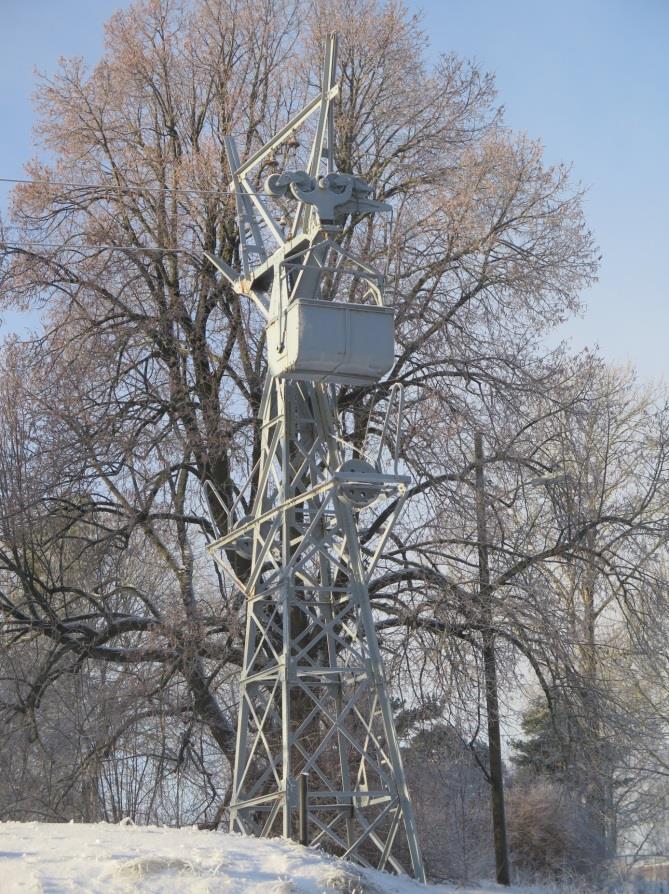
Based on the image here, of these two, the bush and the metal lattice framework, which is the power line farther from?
the bush

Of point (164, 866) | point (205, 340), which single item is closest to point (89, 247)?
point (205, 340)

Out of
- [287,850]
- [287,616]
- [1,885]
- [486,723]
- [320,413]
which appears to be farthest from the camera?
[486,723]

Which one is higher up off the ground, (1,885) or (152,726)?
(152,726)

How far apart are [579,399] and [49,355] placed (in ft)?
28.8

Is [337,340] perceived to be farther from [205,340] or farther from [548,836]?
[548,836]

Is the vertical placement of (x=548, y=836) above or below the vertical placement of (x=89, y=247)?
below

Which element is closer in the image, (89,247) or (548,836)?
(89,247)

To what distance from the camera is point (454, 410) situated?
1780cm

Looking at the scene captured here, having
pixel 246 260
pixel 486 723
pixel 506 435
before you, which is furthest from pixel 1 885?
pixel 506 435

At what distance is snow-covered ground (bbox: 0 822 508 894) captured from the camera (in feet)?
A: 27.0

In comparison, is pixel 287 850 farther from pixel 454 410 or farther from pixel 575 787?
pixel 575 787

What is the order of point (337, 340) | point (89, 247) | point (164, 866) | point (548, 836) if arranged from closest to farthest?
point (164, 866) → point (337, 340) → point (89, 247) → point (548, 836)

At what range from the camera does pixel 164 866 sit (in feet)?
28.1

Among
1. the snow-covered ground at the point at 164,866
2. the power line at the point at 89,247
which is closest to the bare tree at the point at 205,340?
the power line at the point at 89,247
